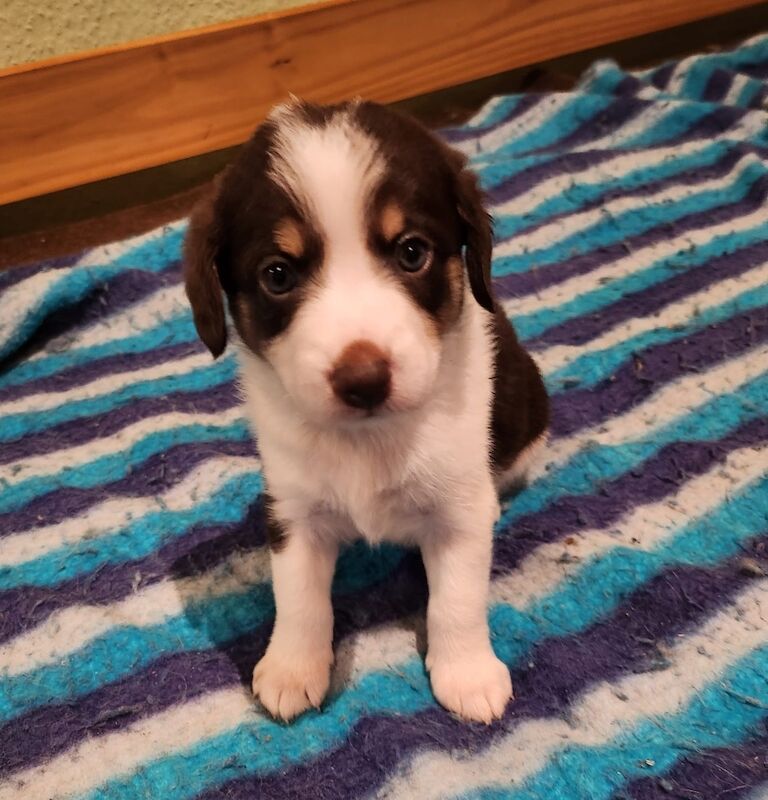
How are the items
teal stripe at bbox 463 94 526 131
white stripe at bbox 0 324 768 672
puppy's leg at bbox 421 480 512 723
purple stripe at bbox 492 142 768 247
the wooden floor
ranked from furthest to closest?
teal stripe at bbox 463 94 526 131, the wooden floor, purple stripe at bbox 492 142 768 247, white stripe at bbox 0 324 768 672, puppy's leg at bbox 421 480 512 723

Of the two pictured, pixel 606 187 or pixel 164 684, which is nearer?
pixel 164 684

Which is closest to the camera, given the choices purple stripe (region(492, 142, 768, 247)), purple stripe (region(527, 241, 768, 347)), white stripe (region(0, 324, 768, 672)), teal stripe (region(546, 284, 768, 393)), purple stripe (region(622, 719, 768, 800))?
purple stripe (region(622, 719, 768, 800))

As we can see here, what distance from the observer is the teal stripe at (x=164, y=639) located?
6.89 feet

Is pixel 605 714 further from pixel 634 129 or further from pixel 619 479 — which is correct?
pixel 634 129

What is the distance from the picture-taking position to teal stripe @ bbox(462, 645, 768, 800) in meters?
1.75

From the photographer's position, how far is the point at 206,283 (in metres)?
1.76

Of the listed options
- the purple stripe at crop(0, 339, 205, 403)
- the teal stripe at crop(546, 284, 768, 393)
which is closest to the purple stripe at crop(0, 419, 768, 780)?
the teal stripe at crop(546, 284, 768, 393)

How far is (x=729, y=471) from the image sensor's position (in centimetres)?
253

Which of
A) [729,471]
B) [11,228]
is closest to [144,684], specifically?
[729,471]

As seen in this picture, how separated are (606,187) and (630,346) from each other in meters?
1.13

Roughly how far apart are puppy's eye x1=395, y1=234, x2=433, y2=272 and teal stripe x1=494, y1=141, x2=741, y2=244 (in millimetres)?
2122

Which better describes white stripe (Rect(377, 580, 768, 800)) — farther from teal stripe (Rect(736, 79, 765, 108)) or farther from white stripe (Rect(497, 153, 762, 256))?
teal stripe (Rect(736, 79, 765, 108))

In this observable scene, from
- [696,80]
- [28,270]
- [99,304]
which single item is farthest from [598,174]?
[28,270]

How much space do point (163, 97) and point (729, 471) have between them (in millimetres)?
2887
